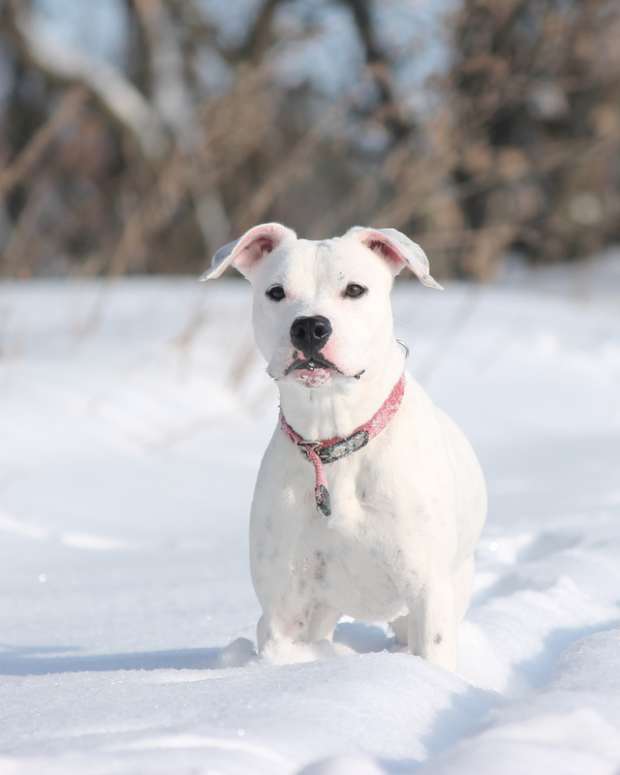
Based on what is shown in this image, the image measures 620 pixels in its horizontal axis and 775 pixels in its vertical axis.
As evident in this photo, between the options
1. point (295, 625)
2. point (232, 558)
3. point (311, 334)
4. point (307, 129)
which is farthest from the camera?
point (307, 129)

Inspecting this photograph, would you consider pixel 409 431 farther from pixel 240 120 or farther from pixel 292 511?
pixel 240 120

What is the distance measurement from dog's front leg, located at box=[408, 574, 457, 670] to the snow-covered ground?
0.11 metres

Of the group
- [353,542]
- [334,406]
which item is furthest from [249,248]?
[353,542]

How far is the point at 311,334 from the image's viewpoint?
7.19ft

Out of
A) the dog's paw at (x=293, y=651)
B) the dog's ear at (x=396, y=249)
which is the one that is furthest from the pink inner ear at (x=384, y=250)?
the dog's paw at (x=293, y=651)

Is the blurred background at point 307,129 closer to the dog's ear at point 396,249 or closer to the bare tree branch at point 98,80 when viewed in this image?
the bare tree branch at point 98,80

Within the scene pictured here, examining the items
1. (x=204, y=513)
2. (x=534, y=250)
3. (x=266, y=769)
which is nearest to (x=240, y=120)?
(x=204, y=513)

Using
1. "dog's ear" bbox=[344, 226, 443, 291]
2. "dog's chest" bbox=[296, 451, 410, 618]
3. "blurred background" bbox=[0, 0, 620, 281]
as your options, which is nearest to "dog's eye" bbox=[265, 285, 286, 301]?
"dog's ear" bbox=[344, 226, 443, 291]

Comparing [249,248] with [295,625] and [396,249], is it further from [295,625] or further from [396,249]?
[295,625]

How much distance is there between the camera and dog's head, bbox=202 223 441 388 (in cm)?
221

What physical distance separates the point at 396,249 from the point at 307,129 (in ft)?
41.4

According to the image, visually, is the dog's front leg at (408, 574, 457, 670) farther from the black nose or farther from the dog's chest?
the black nose

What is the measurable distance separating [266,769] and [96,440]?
3.42 m

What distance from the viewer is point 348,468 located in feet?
7.70
